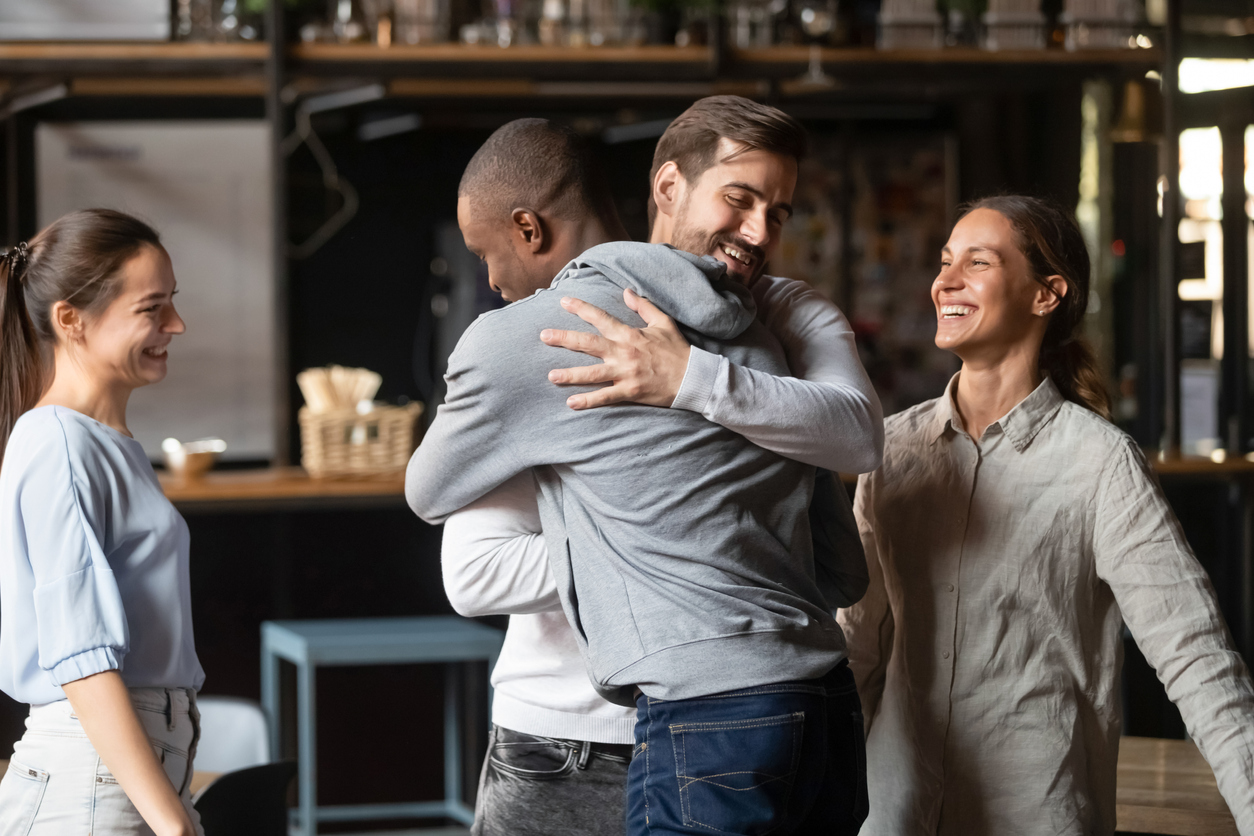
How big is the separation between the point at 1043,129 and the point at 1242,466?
6.66 ft

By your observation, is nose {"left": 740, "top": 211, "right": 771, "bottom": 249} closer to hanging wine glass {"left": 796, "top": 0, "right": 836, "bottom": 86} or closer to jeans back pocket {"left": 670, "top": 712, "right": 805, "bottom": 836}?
jeans back pocket {"left": 670, "top": 712, "right": 805, "bottom": 836}

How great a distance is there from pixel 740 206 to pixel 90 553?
2.54 feet

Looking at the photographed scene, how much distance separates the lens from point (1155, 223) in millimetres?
4723

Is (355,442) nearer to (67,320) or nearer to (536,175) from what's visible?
(67,320)

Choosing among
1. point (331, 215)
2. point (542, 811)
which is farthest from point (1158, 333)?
point (542, 811)

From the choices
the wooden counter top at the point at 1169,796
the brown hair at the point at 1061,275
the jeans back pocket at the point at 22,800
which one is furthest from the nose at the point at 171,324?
the wooden counter top at the point at 1169,796

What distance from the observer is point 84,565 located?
1271 mm

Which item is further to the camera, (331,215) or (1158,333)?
(1158,333)

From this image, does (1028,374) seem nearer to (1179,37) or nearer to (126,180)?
(1179,37)

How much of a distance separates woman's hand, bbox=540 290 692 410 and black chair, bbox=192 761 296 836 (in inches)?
39.2

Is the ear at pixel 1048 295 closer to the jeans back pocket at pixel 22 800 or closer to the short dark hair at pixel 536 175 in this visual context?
the short dark hair at pixel 536 175

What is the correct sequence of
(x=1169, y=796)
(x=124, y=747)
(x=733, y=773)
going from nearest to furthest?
1. (x=733, y=773)
2. (x=124, y=747)
3. (x=1169, y=796)

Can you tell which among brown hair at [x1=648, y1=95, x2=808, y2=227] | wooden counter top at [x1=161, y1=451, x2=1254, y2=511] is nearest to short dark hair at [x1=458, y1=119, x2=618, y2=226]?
brown hair at [x1=648, y1=95, x2=808, y2=227]

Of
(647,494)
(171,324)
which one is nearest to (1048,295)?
(647,494)
